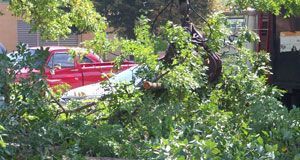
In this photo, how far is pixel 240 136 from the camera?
4.85m

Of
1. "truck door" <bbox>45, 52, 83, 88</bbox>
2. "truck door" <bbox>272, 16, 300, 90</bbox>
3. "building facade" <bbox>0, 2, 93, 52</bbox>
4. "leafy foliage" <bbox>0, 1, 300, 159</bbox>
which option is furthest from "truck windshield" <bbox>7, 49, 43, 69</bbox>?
"building facade" <bbox>0, 2, 93, 52</bbox>

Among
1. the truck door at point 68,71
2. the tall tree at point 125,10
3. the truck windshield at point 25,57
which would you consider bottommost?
the truck door at point 68,71

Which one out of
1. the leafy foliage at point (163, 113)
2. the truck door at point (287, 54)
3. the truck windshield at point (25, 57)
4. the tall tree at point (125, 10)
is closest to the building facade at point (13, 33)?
the tall tree at point (125, 10)

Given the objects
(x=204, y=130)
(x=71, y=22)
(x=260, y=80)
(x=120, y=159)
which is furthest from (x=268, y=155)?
(x=71, y=22)

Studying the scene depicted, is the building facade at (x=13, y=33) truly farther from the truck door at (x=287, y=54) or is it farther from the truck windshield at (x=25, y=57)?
the truck windshield at (x=25, y=57)

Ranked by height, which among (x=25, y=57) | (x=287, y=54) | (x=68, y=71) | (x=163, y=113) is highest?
(x=25, y=57)

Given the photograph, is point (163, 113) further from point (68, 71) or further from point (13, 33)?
point (13, 33)

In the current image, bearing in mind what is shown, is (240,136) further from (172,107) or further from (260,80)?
(260,80)

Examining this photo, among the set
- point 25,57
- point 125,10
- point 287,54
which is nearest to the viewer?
point 25,57

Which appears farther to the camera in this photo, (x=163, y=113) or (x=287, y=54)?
(x=287, y=54)

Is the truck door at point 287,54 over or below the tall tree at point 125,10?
below

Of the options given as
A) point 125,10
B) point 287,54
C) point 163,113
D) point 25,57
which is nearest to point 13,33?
point 125,10

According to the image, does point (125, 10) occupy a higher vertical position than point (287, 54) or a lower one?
higher

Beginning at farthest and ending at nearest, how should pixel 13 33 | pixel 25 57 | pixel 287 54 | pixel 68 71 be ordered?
pixel 13 33 < pixel 68 71 < pixel 287 54 < pixel 25 57
